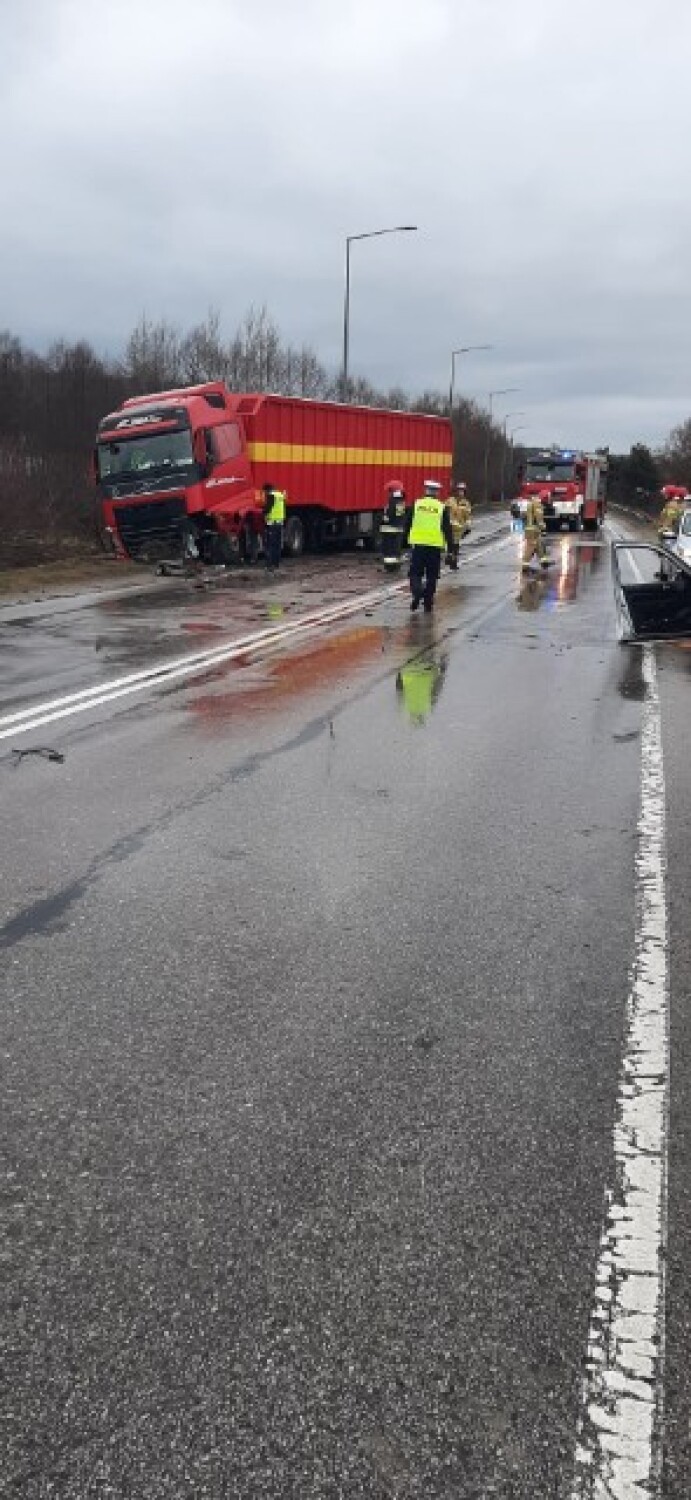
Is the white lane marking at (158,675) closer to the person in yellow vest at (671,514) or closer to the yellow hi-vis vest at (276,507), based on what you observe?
the yellow hi-vis vest at (276,507)

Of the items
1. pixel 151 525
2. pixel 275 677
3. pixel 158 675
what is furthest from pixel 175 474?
pixel 275 677

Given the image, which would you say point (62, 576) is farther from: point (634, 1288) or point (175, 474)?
point (634, 1288)

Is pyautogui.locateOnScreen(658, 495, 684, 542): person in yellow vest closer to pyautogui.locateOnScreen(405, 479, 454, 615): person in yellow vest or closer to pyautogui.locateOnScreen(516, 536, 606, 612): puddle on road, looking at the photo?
pyautogui.locateOnScreen(516, 536, 606, 612): puddle on road

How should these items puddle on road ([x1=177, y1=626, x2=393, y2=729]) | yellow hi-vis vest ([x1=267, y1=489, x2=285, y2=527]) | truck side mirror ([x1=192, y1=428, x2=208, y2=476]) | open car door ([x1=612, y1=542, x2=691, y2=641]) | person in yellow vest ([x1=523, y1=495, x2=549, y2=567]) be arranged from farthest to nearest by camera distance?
person in yellow vest ([x1=523, y1=495, x2=549, y2=567]) → yellow hi-vis vest ([x1=267, y1=489, x2=285, y2=527]) → truck side mirror ([x1=192, y1=428, x2=208, y2=476]) → open car door ([x1=612, y1=542, x2=691, y2=641]) → puddle on road ([x1=177, y1=626, x2=393, y2=729])

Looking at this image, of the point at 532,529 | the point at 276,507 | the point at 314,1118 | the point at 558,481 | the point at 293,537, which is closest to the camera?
the point at 314,1118

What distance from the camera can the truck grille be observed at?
21.1m

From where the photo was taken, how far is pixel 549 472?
41.1 m

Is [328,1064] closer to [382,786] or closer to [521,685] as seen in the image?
[382,786]

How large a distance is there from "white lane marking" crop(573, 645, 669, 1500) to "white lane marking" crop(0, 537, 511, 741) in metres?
5.22

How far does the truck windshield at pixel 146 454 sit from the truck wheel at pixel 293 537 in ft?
14.8

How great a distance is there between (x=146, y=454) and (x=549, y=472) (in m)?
23.5

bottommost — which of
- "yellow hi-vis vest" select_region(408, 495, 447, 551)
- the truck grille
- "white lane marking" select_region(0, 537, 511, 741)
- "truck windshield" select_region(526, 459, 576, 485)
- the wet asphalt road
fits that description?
"white lane marking" select_region(0, 537, 511, 741)

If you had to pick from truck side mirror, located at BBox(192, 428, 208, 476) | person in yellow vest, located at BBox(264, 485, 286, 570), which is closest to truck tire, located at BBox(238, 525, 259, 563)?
person in yellow vest, located at BBox(264, 485, 286, 570)

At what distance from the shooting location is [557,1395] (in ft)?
6.74
